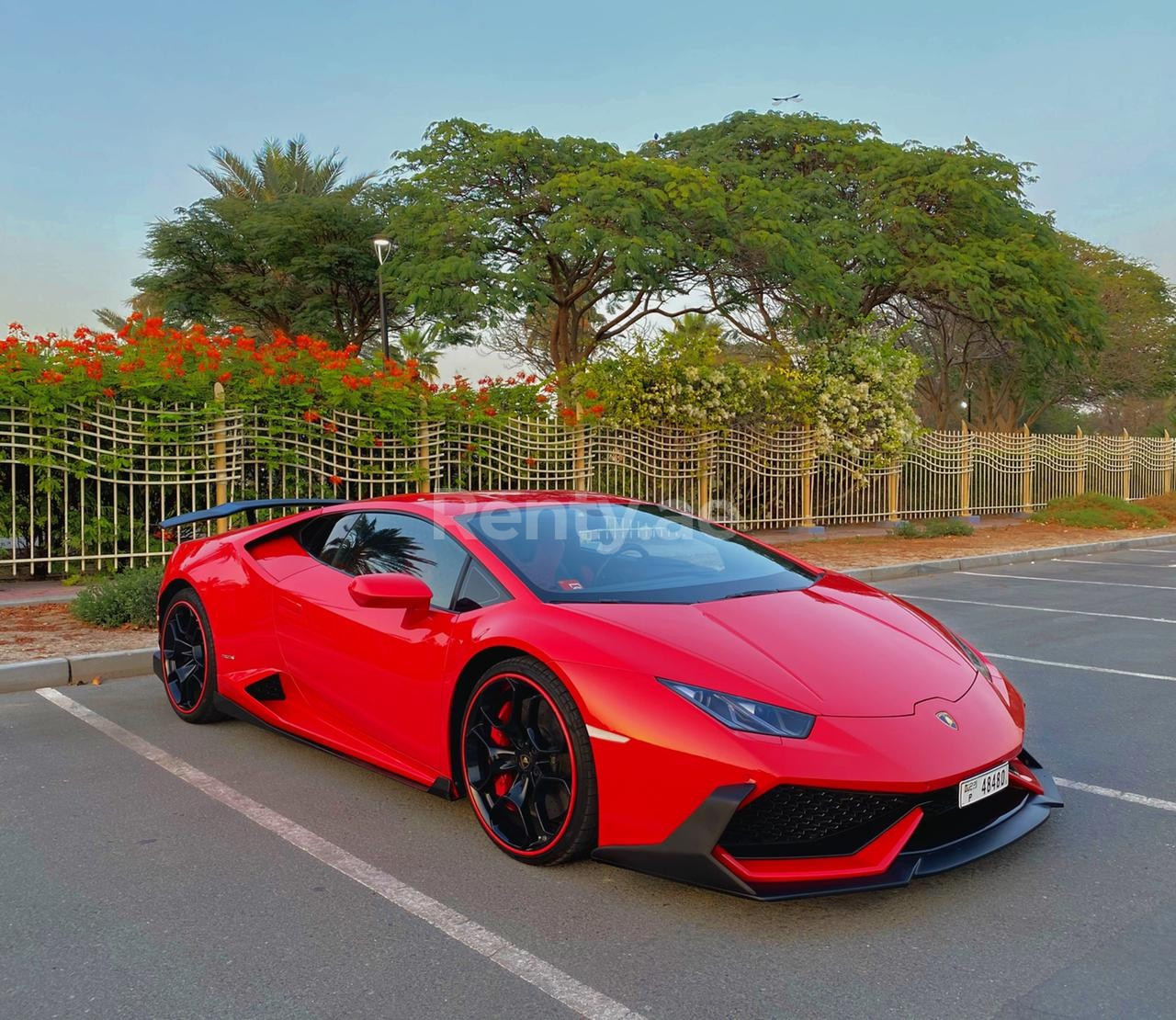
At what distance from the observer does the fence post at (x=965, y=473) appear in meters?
20.8

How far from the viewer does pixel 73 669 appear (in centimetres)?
655

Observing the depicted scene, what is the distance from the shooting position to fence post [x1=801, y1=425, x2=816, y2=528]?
17484 millimetres

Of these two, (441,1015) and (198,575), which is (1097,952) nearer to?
(441,1015)

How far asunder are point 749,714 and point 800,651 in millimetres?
482

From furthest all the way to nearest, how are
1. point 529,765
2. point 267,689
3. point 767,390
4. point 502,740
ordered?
1. point 767,390
2. point 267,689
3. point 502,740
4. point 529,765

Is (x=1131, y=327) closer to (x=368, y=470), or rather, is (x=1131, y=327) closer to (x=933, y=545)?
(x=933, y=545)

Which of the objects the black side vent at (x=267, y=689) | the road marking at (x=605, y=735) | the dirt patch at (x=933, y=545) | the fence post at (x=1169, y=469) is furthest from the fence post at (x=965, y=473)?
the road marking at (x=605, y=735)

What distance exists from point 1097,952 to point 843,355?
52.8ft

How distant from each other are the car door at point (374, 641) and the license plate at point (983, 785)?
5.81 feet

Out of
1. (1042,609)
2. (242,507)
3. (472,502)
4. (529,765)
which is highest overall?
(472,502)

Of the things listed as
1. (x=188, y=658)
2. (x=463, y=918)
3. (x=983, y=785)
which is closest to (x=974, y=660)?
(x=983, y=785)

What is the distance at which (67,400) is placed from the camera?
32.3 feet

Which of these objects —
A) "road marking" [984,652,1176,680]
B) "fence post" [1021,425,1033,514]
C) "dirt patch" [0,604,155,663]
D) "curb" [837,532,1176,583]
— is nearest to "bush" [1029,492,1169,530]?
"fence post" [1021,425,1033,514]

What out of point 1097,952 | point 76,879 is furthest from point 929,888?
point 76,879
